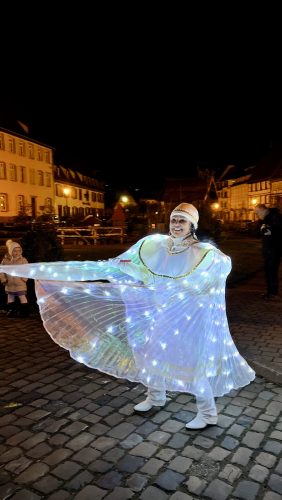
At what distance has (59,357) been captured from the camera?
558 cm

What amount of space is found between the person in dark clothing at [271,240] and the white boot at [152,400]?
567cm

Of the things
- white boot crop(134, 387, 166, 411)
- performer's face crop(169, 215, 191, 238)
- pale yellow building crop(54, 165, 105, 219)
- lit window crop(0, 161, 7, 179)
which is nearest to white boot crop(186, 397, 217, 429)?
white boot crop(134, 387, 166, 411)

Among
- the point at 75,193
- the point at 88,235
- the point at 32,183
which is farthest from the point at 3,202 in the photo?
the point at 88,235

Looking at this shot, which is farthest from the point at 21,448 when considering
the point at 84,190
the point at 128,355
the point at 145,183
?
the point at 145,183

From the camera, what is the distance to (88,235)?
23.7 metres

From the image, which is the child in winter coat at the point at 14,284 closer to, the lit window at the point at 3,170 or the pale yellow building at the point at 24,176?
the pale yellow building at the point at 24,176

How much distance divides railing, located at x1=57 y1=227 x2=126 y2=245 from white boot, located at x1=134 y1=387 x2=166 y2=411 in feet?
61.1

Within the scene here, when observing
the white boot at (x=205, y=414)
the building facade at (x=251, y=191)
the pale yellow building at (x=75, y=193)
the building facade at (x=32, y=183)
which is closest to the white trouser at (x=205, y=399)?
the white boot at (x=205, y=414)

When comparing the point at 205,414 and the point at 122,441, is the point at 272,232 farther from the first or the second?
the point at 122,441

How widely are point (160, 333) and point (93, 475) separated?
121cm

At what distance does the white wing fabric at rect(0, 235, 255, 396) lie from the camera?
3568 millimetres

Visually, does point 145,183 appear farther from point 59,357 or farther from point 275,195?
point 59,357

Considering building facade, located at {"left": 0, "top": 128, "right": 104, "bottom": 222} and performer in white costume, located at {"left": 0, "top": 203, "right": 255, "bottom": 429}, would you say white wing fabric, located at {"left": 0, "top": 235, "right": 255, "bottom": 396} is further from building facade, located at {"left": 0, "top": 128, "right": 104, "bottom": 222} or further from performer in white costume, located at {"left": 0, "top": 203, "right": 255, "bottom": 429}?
building facade, located at {"left": 0, "top": 128, "right": 104, "bottom": 222}

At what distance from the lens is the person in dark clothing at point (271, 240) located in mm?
8805
